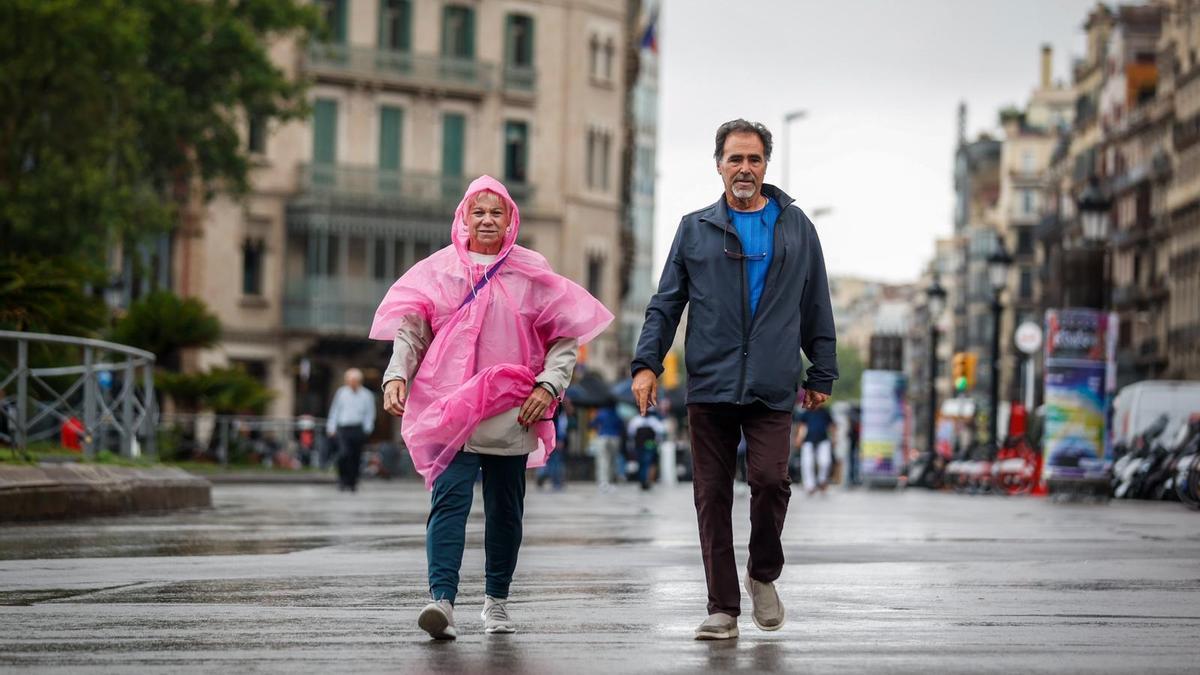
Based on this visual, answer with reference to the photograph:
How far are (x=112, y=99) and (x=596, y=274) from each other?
32.5m

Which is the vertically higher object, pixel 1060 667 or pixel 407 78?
pixel 407 78

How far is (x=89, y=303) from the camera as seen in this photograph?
23828 mm

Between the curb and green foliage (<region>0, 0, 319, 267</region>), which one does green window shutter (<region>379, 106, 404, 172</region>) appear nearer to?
green foliage (<region>0, 0, 319, 267</region>)

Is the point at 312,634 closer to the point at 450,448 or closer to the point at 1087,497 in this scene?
the point at 450,448

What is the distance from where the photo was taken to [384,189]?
234 feet

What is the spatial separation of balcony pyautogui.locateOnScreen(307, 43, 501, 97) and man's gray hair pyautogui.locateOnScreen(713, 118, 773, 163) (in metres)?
60.7

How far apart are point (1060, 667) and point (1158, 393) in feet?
120

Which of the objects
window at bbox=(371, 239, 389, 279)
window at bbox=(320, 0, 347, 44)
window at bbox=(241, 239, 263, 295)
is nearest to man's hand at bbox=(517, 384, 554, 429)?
window at bbox=(241, 239, 263, 295)

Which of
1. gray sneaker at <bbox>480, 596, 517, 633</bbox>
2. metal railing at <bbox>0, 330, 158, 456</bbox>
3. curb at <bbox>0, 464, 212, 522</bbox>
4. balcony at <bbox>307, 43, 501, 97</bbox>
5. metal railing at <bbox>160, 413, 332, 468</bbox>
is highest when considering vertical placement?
balcony at <bbox>307, 43, 501, 97</bbox>

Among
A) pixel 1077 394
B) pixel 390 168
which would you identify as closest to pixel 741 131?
pixel 1077 394

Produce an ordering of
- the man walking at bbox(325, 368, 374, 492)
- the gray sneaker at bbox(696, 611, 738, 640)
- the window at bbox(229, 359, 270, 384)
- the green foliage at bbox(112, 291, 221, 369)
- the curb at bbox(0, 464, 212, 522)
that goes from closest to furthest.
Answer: the gray sneaker at bbox(696, 611, 738, 640) < the curb at bbox(0, 464, 212, 522) < the man walking at bbox(325, 368, 374, 492) < the green foliage at bbox(112, 291, 221, 369) < the window at bbox(229, 359, 270, 384)

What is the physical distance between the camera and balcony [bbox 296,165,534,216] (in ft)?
229

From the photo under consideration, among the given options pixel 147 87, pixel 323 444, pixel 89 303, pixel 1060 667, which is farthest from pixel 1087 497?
pixel 1060 667

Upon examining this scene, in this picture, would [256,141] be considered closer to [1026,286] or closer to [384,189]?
[384,189]
